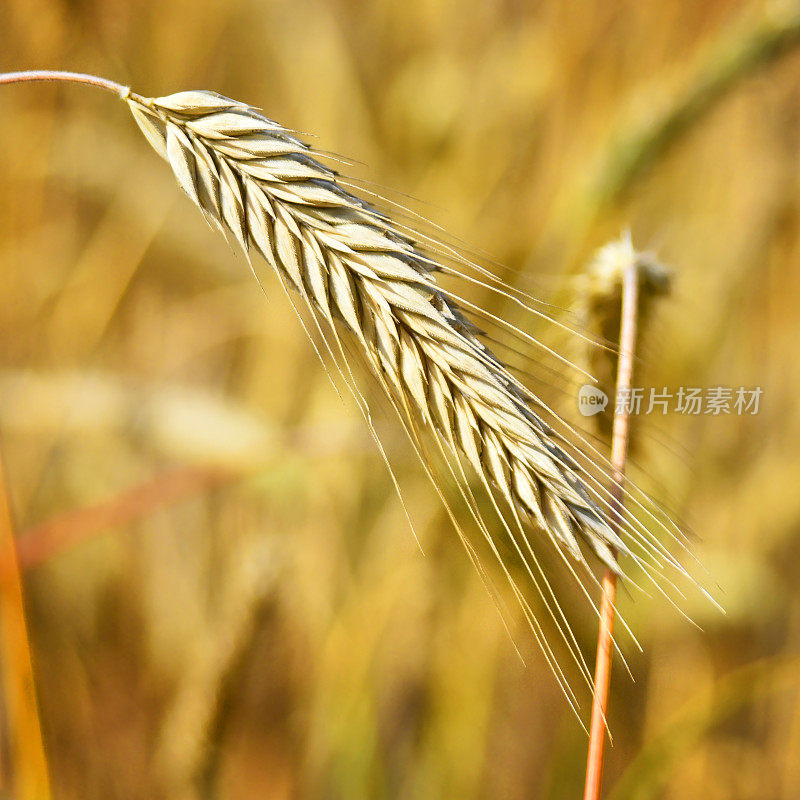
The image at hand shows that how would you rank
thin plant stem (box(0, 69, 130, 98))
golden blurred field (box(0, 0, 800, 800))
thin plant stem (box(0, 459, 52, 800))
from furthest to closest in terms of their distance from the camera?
1. golden blurred field (box(0, 0, 800, 800))
2. thin plant stem (box(0, 459, 52, 800))
3. thin plant stem (box(0, 69, 130, 98))

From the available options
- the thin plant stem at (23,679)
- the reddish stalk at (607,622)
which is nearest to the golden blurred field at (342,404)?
the thin plant stem at (23,679)

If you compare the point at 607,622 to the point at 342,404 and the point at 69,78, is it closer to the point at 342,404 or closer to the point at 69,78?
the point at 69,78

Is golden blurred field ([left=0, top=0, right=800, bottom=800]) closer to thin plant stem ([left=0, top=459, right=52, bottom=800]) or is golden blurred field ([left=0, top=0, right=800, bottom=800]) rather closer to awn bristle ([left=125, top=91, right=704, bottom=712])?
thin plant stem ([left=0, top=459, right=52, bottom=800])

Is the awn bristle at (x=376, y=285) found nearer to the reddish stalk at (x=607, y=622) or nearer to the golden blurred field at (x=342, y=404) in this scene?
the reddish stalk at (x=607, y=622)

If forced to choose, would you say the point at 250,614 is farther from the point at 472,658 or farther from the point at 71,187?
the point at 71,187

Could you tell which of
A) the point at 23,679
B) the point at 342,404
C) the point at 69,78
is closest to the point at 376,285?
the point at 69,78

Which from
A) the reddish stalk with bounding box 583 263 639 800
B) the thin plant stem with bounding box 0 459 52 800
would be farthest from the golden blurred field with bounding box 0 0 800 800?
the reddish stalk with bounding box 583 263 639 800

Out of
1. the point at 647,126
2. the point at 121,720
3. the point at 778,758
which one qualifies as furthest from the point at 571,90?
the point at 121,720
